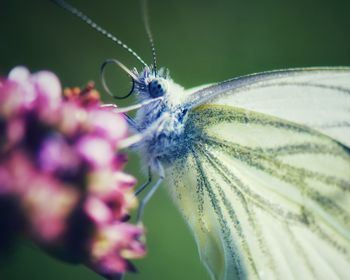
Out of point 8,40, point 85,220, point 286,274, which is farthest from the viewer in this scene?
point 8,40

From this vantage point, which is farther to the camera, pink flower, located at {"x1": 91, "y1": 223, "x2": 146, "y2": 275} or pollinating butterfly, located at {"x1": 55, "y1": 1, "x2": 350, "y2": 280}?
pollinating butterfly, located at {"x1": 55, "y1": 1, "x2": 350, "y2": 280}

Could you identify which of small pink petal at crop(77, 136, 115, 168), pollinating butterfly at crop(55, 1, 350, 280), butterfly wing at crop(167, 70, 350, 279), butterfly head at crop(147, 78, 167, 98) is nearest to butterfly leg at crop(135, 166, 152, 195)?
pollinating butterfly at crop(55, 1, 350, 280)

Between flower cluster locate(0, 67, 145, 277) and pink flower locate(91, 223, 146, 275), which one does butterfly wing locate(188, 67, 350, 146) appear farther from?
pink flower locate(91, 223, 146, 275)

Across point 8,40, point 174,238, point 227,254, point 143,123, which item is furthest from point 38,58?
point 227,254

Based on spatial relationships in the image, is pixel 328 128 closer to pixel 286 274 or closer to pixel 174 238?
pixel 286 274

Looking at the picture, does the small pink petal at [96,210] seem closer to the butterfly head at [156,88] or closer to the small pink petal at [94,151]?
the small pink petal at [94,151]
